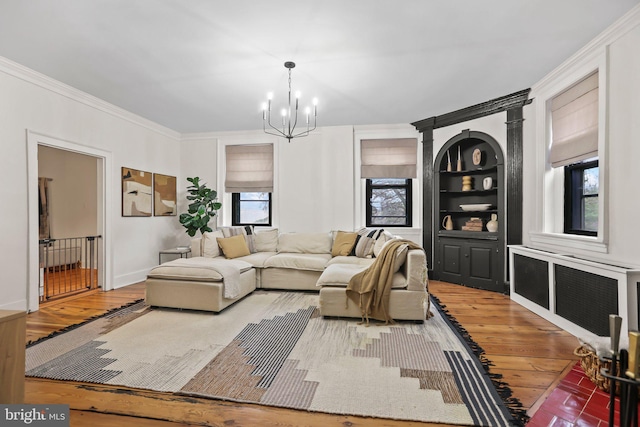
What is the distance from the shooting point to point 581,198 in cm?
355

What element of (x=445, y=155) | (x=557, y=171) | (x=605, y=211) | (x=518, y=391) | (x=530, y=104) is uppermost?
(x=530, y=104)

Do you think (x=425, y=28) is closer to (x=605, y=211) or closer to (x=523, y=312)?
(x=605, y=211)

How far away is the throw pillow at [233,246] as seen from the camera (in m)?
4.89

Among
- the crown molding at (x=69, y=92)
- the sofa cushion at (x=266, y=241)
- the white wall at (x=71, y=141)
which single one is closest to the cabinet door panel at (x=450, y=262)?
the sofa cushion at (x=266, y=241)

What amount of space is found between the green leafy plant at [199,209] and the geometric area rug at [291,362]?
2234 mm

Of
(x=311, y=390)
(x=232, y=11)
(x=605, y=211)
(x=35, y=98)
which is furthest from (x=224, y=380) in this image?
(x=35, y=98)

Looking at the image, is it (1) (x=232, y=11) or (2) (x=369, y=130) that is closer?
(1) (x=232, y=11)

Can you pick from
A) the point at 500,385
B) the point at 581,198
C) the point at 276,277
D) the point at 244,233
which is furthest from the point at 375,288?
the point at 244,233

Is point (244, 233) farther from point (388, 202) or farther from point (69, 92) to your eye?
point (69, 92)

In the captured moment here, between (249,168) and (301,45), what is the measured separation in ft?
11.4

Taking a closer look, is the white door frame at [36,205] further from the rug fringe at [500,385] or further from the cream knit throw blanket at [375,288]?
the rug fringe at [500,385]

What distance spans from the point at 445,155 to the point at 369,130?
4.51ft

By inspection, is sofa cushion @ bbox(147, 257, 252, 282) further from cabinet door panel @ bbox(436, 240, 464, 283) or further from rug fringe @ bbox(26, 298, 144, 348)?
cabinet door panel @ bbox(436, 240, 464, 283)

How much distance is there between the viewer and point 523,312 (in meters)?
3.64
